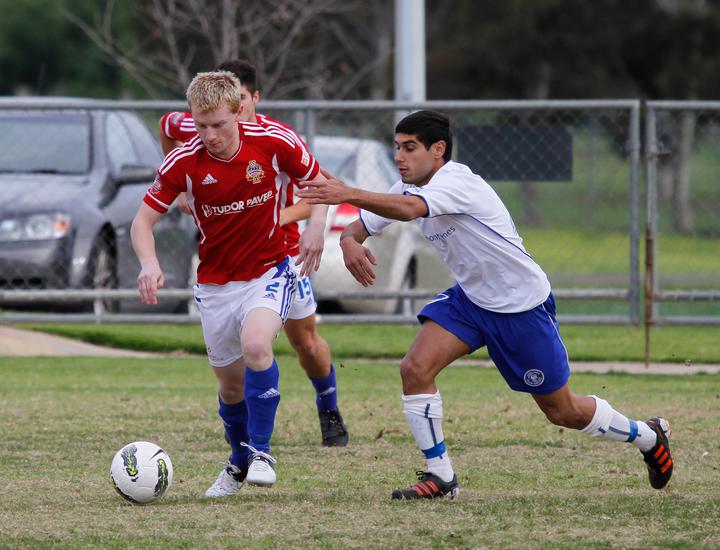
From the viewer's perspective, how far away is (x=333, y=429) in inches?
307

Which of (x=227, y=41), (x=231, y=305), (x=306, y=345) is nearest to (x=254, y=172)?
(x=231, y=305)

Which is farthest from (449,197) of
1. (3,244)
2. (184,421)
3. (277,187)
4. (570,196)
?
(570,196)

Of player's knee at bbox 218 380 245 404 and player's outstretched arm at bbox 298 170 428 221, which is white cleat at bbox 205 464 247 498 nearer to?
player's knee at bbox 218 380 245 404

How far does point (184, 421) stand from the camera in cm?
853

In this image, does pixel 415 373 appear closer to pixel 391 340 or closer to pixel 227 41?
pixel 391 340

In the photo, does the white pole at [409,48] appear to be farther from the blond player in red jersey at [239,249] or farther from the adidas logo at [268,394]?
the adidas logo at [268,394]

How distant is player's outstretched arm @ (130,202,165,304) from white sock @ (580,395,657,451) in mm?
2119

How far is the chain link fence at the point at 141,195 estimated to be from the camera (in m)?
11.4

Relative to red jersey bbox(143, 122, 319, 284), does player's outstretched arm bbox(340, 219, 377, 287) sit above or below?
below

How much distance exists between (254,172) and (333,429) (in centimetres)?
205

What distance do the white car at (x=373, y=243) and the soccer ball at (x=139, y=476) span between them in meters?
5.62

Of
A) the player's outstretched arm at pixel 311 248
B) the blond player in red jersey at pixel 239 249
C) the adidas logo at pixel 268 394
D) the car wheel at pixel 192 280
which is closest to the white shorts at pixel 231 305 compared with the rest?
the blond player in red jersey at pixel 239 249

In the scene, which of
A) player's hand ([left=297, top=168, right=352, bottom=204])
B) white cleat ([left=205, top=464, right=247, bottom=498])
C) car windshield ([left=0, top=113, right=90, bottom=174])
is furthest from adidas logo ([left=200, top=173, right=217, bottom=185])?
car windshield ([left=0, top=113, right=90, bottom=174])

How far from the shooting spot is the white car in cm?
1191
